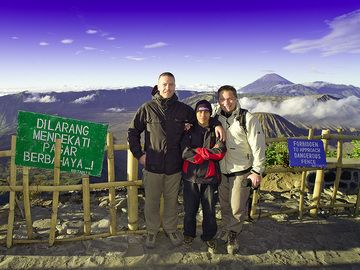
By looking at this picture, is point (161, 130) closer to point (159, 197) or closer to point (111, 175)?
point (159, 197)

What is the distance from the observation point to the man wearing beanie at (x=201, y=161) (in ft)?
17.0

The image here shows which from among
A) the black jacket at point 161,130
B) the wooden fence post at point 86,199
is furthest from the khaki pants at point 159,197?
the wooden fence post at point 86,199

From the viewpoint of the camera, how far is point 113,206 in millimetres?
6086

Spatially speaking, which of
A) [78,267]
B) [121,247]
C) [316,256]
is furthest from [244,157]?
[78,267]

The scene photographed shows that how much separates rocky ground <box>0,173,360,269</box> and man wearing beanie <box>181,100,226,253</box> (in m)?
0.84

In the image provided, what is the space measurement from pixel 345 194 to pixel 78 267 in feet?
29.6

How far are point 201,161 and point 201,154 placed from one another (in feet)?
0.41

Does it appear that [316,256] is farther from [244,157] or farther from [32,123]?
[32,123]

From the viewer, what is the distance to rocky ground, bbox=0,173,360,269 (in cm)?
530

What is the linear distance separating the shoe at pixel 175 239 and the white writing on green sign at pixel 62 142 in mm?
1742

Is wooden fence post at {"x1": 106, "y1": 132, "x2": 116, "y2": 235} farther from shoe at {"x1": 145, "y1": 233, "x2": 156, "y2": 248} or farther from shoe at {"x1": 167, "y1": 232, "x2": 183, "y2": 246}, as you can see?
shoe at {"x1": 167, "y1": 232, "x2": 183, "y2": 246}

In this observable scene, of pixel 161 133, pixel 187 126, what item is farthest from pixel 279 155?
pixel 161 133

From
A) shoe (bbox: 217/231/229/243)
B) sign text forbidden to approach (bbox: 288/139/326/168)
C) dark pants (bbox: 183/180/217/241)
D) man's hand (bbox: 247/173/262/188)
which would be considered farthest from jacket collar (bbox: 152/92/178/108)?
sign text forbidden to approach (bbox: 288/139/326/168)

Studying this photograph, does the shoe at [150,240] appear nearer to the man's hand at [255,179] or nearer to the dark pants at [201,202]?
the dark pants at [201,202]
